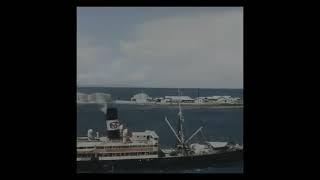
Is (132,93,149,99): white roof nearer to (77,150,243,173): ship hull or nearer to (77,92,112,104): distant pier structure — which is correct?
(77,92,112,104): distant pier structure

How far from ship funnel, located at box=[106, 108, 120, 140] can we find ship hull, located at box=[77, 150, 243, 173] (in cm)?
16

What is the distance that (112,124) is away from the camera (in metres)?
2.77

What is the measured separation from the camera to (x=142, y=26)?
9.18ft

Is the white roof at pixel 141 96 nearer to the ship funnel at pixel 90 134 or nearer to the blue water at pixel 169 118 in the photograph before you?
the blue water at pixel 169 118

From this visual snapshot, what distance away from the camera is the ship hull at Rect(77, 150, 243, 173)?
2.76 meters

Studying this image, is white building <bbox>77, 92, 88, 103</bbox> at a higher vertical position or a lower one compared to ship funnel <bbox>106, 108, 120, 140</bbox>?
higher

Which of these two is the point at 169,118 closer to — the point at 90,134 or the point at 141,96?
the point at 141,96

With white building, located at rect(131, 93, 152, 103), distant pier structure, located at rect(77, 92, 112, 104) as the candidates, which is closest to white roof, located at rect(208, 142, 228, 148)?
white building, located at rect(131, 93, 152, 103)

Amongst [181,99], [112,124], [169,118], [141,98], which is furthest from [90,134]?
[181,99]

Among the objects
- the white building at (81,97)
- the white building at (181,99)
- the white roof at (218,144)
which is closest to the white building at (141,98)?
the white building at (181,99)

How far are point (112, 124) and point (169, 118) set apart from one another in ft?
1.16

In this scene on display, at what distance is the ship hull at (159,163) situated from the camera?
276 centimetres
